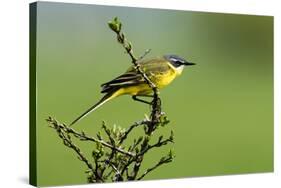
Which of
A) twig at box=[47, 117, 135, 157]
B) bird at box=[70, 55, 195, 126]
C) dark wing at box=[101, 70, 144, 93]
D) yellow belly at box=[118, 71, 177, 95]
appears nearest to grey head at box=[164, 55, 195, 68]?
bird at box=[70, 55, 195, 126]

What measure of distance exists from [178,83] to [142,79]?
536mm

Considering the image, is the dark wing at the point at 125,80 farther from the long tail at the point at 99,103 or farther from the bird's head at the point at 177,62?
the bird's head at the point at 177,62

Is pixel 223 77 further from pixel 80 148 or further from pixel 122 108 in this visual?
pixel 80 148

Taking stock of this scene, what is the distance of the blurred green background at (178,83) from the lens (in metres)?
6.70

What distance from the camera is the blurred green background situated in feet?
22.0

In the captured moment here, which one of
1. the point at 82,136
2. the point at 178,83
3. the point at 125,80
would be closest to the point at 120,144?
the point at 82,136

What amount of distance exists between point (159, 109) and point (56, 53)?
1.22 metres

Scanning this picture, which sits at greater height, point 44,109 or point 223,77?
point 223,77

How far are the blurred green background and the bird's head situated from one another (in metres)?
0.07

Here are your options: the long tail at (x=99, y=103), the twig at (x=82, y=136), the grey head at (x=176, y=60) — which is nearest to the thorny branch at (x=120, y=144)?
the twig at (x=82, y=136)

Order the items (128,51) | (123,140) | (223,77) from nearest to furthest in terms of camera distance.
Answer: (128,51) → (123,140) → (223,77)

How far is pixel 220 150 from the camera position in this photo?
778 cm

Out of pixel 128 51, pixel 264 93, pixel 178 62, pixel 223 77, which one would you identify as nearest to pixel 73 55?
pixel 128 51

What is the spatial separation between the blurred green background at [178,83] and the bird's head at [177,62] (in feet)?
0.22
